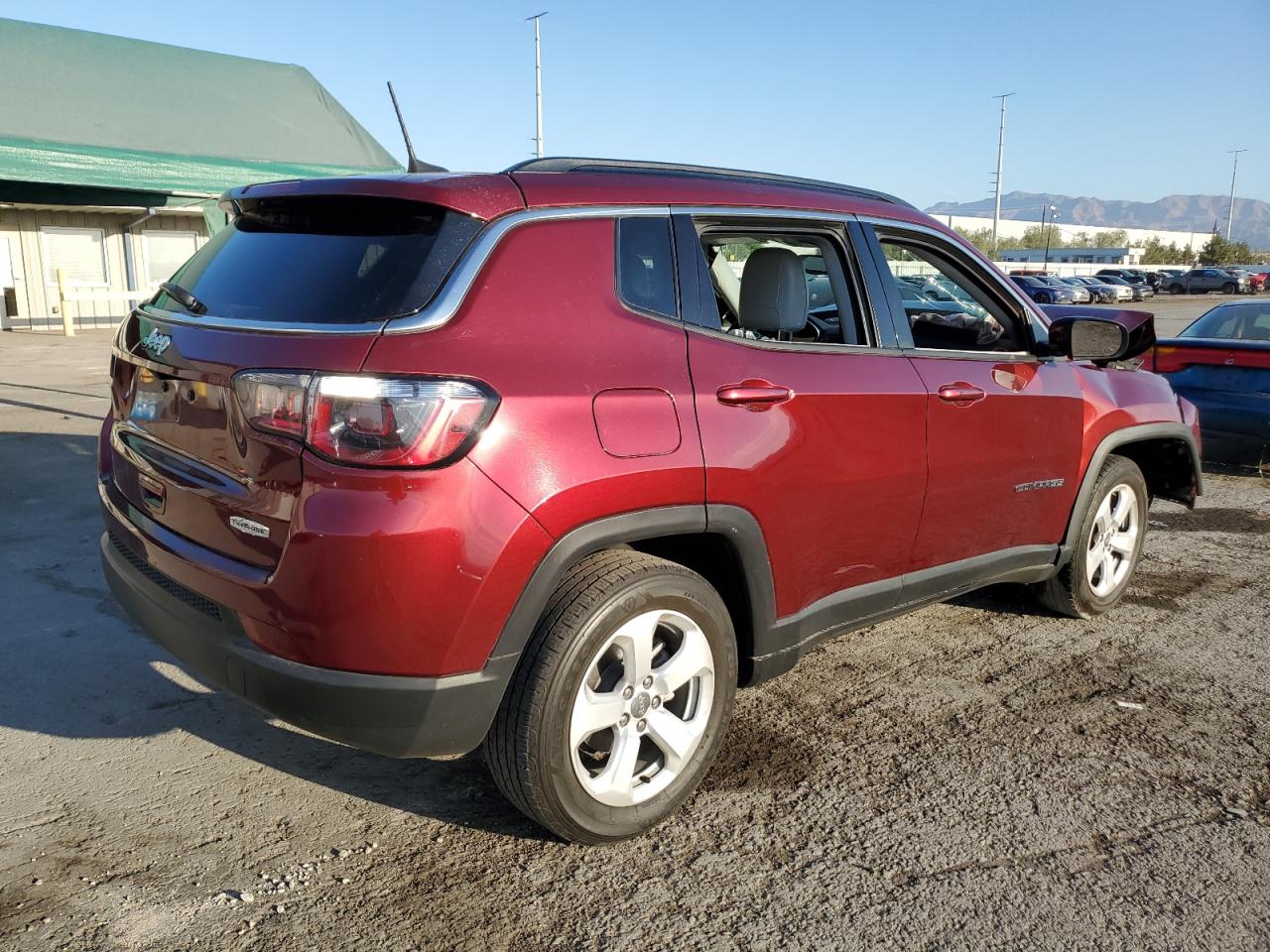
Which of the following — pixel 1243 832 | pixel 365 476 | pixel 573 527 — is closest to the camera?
pixel 365 476

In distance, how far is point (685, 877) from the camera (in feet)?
8.90

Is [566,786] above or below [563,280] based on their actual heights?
below

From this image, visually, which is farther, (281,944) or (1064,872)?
(1064,872)

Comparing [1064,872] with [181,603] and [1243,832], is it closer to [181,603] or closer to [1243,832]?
[1243,832]

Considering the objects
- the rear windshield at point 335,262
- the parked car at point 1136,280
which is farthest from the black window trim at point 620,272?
the parked car at point 1136,280

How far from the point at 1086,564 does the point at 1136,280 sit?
6358 centimetres

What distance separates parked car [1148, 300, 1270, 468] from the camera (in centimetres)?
787

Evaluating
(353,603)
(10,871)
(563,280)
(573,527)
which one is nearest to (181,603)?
(353,603)

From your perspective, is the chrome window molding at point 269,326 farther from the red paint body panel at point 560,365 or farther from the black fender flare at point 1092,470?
the black fender flare at point 1092,470

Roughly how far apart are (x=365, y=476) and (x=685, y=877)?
1.39 meters

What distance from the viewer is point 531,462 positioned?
2.43 m

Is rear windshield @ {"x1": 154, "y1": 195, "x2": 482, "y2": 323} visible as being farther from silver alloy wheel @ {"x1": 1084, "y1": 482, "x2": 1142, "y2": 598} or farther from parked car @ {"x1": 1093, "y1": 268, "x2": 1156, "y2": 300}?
parked car @ {"x1": 1093, "y1": 268, "x2": 1156, "y2": 300}

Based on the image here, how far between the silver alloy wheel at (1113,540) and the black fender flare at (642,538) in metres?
2.29

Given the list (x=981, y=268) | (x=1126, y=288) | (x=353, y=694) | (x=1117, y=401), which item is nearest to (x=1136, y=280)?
(x=1126, y=288)
